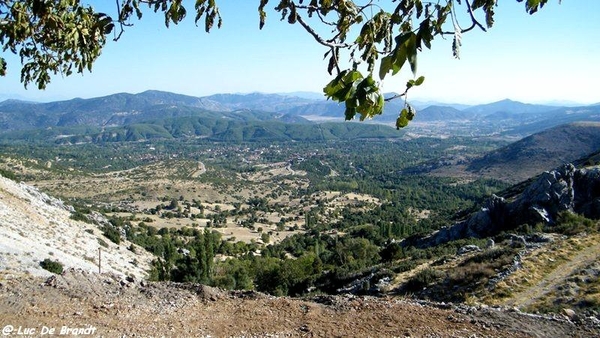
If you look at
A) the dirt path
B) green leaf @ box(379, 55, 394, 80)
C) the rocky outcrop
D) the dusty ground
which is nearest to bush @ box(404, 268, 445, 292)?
the dirt path

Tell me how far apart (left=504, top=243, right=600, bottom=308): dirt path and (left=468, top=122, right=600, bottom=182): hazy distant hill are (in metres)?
87.2

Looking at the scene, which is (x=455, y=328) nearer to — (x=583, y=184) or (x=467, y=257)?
(x=467, y=257)

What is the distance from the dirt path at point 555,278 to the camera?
11531 mm

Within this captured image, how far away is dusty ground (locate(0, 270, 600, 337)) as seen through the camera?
7355mm

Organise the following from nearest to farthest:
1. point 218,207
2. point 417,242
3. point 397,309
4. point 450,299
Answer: point 397,309 < point 450,299 < point 417,242 < point 218,207

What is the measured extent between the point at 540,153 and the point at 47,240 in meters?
118

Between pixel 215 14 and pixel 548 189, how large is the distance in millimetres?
31229

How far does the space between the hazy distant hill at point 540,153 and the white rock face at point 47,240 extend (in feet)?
296

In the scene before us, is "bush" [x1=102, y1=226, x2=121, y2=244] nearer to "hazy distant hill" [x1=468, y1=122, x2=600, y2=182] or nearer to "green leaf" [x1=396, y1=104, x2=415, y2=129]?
"green leaf" [x1=396, y1=104, x2=415, y2=129]

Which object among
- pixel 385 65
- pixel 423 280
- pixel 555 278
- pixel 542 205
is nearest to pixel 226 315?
pixel 385 65

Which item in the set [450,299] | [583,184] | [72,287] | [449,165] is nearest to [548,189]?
[583,184]

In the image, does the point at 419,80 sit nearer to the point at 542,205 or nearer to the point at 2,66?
the point at 2,66

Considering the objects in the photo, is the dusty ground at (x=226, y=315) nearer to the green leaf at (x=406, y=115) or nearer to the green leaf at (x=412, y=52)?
the green leaf at (x=406, y=115)

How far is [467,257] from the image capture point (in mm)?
16875
